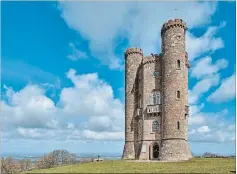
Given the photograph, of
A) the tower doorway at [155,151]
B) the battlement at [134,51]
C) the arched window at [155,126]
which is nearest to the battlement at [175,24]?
the battlement at [134,51]

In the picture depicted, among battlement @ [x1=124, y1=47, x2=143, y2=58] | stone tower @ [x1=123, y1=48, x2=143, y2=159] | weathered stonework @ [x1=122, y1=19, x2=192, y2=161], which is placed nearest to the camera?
weathered stonework @ [x1=122, y1=19, x2=192, y2=161]

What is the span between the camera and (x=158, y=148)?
142ft

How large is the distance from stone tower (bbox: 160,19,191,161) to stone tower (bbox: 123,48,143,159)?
7397 mm

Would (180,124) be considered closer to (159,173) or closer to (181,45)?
(181,45)

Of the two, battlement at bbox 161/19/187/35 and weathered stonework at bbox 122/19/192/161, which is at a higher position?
battlement at bbox 161/19/187/35

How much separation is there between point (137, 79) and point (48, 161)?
4060 centimetres

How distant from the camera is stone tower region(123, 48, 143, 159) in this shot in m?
47.4

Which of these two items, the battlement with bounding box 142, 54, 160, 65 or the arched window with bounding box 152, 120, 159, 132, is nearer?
the arched window with bounding box 152, 120, 159, 132

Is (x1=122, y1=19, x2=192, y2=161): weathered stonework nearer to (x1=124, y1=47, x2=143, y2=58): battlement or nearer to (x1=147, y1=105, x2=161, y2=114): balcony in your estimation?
(x1=147, y1=105, x2=161, y2=114): balcony

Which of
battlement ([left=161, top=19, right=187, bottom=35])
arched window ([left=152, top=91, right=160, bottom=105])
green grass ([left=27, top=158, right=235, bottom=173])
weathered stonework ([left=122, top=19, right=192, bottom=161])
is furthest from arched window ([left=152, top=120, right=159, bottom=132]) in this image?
battlement ([left=161, top=19, right=187, bottom=35])

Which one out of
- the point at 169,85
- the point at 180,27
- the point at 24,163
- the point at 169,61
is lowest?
the point at 24,163

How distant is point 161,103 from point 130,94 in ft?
24.0

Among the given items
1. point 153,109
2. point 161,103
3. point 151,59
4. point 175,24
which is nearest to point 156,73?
point 151,59

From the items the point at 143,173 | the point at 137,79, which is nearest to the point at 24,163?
the point at 137,79
